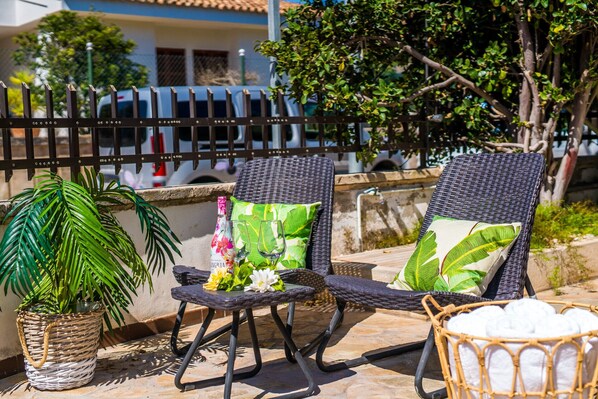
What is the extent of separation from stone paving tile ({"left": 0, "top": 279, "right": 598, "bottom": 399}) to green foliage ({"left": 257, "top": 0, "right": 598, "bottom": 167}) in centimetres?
176

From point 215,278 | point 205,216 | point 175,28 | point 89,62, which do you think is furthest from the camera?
point 175,28

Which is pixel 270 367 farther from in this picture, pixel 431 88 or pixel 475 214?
pixel 431 88

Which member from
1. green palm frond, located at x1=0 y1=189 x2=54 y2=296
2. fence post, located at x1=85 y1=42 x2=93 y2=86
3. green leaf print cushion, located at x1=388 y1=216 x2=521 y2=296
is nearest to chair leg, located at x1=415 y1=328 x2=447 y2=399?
green leaf print cushion, located at x1=388 y1=216 x2=521 y2=296

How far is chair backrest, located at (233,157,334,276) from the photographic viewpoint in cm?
482

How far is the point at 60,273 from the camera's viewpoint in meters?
4.07

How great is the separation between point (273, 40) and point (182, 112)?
375 cm

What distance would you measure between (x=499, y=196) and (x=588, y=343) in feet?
6.28

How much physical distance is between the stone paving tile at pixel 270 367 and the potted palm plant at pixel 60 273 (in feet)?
0.50

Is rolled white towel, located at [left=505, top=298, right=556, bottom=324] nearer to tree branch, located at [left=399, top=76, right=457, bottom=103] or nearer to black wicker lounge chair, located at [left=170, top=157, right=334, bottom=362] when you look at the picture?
black wicker lounge chair, located at [left=170, top=157, right=334, bottom=362]

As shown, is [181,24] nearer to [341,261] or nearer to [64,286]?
[341,261]

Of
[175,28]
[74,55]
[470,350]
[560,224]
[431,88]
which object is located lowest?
[560,224]

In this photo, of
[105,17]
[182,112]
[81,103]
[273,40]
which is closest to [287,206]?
[273,40]

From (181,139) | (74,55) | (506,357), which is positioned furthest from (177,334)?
(74,55)

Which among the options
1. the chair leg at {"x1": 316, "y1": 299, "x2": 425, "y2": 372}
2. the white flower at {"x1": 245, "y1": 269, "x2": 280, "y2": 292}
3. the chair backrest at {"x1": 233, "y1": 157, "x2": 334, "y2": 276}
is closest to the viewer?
the white flower at {"x1": 245, "y1": 269, "x2": 280, "y2": 292}
